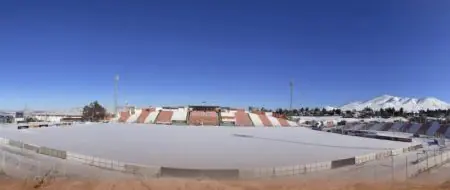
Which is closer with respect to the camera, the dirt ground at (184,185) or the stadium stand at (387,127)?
the dirt ground at (184,185)

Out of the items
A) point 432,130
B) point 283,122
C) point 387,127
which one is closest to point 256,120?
point 283,122

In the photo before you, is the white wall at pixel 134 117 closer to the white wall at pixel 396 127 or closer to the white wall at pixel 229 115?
the white wall at pixel 229 115

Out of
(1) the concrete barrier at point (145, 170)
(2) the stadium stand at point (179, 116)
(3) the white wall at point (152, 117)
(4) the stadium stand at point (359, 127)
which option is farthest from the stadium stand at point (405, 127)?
(1) the concrete barrier at point (145, 170)

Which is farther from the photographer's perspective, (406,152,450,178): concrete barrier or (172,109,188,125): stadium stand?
(172,109,188,125): stadium stand

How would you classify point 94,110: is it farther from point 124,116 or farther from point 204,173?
→ point 204,173

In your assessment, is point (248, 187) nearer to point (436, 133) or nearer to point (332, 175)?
point (332, 175)

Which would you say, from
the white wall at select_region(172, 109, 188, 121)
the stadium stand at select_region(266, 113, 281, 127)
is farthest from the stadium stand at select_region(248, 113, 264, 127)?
the white wall at select_region(172, 109, 188, 121)

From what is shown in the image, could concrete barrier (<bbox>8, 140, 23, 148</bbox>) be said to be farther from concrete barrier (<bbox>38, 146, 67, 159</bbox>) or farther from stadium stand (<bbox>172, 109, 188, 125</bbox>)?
stadium stand (<bbox>172, 109, 188, 125</bbox>)

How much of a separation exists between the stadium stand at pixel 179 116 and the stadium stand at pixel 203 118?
44.8 inches

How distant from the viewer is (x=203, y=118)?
74312 mm

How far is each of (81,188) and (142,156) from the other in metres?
8.64

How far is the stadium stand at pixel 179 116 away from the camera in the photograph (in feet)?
233

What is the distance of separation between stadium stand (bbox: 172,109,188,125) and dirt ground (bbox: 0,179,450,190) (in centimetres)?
5812

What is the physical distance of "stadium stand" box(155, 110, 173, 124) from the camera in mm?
70075
